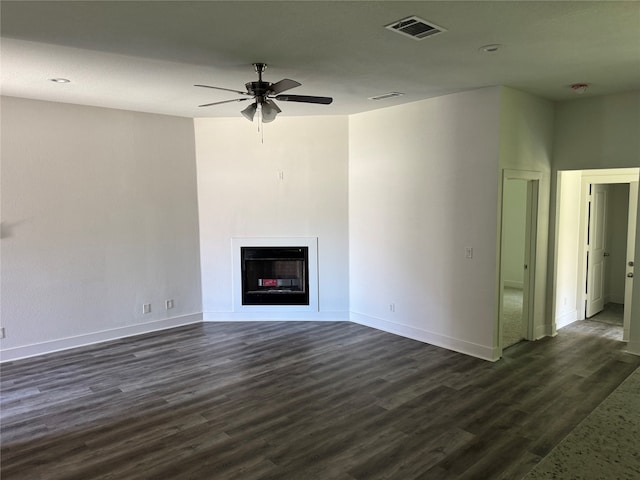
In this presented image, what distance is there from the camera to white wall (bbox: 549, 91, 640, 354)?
15.5 ft

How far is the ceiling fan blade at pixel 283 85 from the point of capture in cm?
330

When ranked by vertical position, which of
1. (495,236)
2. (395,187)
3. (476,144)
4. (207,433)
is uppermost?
(476,144)

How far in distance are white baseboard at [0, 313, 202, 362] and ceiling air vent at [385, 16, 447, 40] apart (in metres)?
4.89

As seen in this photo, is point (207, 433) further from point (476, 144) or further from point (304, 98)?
point (476, 144)

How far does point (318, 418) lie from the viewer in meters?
3.53

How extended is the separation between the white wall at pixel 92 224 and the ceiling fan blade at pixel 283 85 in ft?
9.26

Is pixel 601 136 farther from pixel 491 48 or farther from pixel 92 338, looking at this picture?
pixel 92 338

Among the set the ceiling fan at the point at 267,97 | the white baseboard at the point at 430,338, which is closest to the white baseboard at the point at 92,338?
the white baseboard at the point at 430,338

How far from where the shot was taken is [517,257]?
28.4ft

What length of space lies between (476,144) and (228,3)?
318 centimetres

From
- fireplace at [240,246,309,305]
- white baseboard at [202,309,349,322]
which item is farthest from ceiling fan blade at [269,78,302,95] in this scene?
white baseboard at [202,309,349,322]

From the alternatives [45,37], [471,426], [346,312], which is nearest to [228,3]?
[45,37]

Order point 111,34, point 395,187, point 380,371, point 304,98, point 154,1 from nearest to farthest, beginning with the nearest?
1. point 154,1
2. point 111,34
3. point 304,98
4. point 380,371
5. point 395,187

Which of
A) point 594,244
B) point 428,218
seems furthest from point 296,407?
point 594,244
